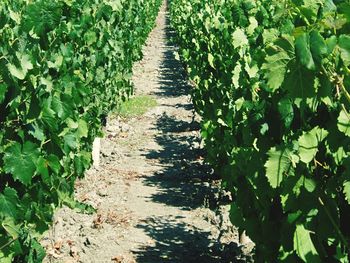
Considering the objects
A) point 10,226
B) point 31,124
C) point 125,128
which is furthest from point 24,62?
point 125,128

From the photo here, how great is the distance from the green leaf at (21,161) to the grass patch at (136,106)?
7470 mm

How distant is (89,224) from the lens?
593 cm

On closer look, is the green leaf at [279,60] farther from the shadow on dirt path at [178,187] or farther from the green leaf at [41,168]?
the shadow on dirt path at [178,187]

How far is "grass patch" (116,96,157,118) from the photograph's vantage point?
1113 cm

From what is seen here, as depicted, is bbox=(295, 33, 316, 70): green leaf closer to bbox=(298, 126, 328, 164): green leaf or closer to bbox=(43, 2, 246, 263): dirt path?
bbox=(298, 126, 328, 164): green leaf

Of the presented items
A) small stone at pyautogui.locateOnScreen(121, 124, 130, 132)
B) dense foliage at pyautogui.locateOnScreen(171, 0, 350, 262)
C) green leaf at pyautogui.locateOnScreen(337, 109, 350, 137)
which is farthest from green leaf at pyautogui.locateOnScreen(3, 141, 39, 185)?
small stone at pyautogui.locateOnScreen(121, 124, 130, 132)

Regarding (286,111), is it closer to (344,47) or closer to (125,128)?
(344,47)

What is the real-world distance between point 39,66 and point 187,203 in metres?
3.65

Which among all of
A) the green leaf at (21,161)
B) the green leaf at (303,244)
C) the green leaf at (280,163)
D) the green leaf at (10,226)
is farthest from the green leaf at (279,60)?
the green leaf at (10,226)

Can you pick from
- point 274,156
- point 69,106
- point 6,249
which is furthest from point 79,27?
point 274,156

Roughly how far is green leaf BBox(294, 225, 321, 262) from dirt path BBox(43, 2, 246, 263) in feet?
8.91

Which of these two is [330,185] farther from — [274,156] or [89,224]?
[89,224]

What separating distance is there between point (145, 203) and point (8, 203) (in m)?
3.71

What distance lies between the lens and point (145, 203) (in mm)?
6742
